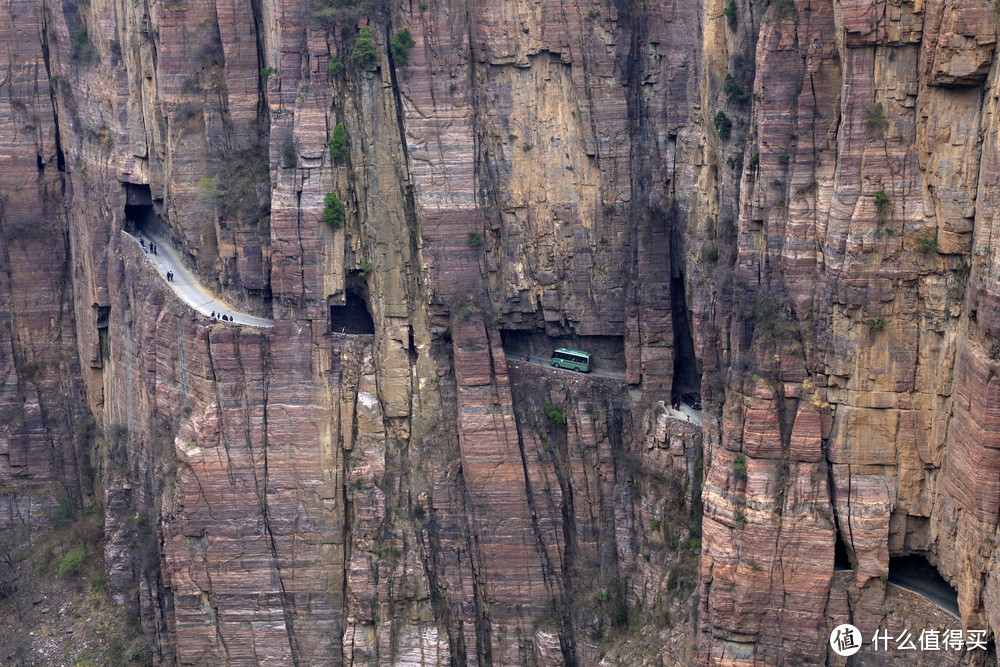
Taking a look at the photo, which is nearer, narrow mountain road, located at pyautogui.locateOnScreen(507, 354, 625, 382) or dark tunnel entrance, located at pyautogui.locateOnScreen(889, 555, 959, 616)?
dark tunnel entrance, located at pyautogui.locateOnScreen(889, 555, 959, 616)

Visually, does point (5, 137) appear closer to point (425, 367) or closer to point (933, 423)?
point (425, 367)

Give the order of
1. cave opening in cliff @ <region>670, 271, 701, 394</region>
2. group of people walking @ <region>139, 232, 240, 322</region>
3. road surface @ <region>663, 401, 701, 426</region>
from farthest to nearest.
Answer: group of people walking @ <region>139, 232, 240, 322</region> < cave opening in cliff @ <region>670, 271, 701, 394</region> < road surface @ <region>663, 401, 701, 426</region>

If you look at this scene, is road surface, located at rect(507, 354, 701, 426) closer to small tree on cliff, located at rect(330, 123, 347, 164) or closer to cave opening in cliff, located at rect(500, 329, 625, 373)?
cave opening in cliff, located at rect(500, 329, 625, 373)

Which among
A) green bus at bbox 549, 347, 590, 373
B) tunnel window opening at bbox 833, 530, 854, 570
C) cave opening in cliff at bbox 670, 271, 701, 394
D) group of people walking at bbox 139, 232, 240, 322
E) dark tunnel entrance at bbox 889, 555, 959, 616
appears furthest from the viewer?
group of people walking at bbox 139, 232, 240, 322

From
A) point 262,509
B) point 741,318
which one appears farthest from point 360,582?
point 741,318

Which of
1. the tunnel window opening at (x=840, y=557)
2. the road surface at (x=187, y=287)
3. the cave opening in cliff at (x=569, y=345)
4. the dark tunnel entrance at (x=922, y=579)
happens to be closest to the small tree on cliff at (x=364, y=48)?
the road surface at (x=187, y=287)

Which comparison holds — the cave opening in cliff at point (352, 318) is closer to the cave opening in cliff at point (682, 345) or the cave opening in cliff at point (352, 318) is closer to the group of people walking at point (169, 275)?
the group of people walking at point (169, 275)

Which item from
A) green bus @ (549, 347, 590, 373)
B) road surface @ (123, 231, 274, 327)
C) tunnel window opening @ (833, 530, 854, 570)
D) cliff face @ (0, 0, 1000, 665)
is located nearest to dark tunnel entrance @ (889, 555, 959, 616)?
tunnel window opening @ (833, 530, 854, 570)

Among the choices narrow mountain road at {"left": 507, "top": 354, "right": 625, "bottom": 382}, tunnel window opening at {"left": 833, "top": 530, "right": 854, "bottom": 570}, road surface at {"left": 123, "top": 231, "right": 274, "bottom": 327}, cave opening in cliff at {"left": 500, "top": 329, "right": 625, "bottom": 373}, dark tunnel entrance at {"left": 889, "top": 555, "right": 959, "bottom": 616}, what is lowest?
dark tunnel entrance at {"left": 889, "top": 555, "right": 959, "bottom": 616}
